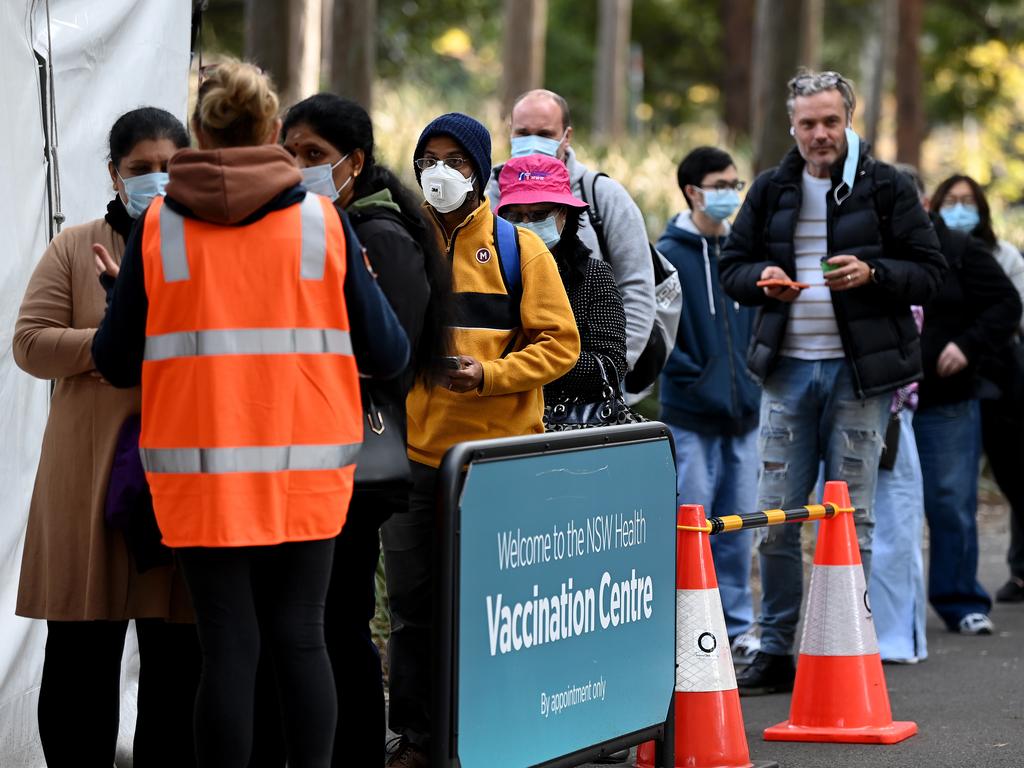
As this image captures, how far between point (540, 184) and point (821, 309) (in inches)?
66.9

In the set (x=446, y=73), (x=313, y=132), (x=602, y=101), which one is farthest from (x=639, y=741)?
(x=446, y=73)

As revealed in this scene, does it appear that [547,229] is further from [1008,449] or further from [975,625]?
[1008,449]

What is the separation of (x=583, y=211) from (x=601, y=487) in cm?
145

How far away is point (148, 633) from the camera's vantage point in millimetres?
4566

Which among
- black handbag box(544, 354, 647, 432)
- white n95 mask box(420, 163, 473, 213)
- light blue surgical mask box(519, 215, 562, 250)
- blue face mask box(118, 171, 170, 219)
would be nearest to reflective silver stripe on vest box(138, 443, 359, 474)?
blue face mask box(118, 171, 170, 219)

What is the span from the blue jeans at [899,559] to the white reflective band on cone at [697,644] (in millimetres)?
2291

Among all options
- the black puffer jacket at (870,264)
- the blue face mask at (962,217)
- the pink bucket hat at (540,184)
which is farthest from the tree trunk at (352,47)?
the pink bucket hat at (540,184)

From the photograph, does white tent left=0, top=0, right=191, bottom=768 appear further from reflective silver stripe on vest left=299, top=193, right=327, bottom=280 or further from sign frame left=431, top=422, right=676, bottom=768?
sign frame left=431, top=422, right=676, bottom=768

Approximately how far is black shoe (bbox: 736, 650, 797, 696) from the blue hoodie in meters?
1.23

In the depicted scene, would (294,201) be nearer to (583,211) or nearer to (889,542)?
(583,211)

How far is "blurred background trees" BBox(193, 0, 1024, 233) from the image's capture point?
Answer: 1334 cm

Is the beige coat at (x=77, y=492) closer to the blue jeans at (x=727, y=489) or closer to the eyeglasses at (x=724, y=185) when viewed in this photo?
the blue jeans at (x=727, y=489)

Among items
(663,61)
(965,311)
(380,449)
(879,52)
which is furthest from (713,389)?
(663,61)

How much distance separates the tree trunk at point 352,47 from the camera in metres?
13.1
